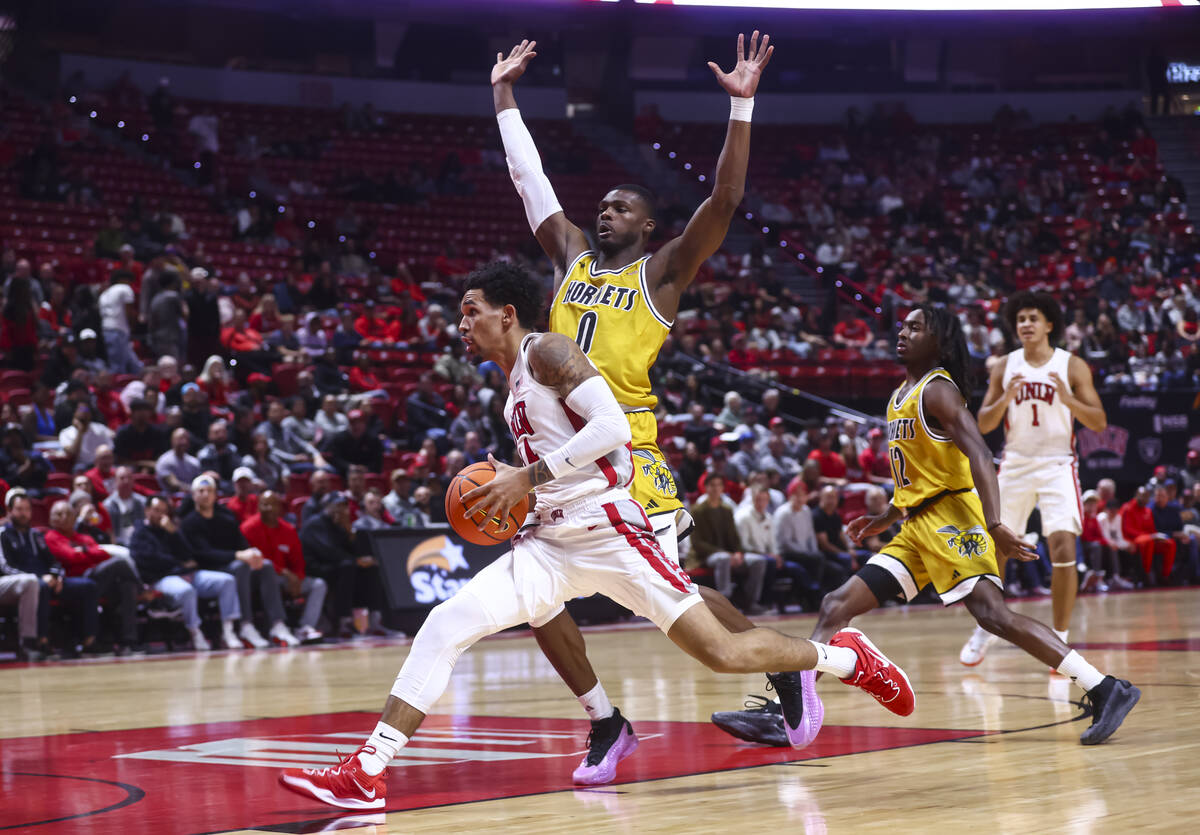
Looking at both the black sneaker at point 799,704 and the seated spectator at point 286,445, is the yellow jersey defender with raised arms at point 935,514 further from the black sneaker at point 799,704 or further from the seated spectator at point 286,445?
the seated spectator at point 286,445

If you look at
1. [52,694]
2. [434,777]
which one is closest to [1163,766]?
[434,777]

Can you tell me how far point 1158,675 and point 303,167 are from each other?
62.2 ft

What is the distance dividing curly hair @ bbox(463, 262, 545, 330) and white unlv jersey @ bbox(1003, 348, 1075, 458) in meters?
4.54

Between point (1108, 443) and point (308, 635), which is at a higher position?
point (1108, 443)

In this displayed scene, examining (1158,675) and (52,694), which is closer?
(1158,675)

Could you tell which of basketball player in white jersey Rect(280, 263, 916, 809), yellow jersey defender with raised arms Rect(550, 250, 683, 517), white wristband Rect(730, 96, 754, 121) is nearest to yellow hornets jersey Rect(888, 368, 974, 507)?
yellow jersey defender with raised arms Rect(550, 250, 683, 517)

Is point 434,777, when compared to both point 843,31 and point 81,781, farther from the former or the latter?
point 843,31

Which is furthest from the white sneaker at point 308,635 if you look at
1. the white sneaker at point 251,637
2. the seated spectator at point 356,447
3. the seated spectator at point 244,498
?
the seated spectator at point 356,447

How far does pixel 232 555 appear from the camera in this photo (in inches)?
468

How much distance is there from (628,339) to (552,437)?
0.81 metres

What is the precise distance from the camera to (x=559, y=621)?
16.9ft

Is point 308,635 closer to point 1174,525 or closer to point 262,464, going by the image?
point 262,464

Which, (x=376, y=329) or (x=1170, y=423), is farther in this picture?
(x=1170, y=423)

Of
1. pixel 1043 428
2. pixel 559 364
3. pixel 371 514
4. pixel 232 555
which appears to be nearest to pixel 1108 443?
pixel 371 514
